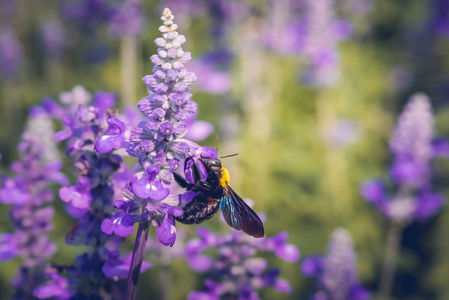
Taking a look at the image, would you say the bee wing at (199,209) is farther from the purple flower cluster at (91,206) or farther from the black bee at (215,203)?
the purple flower cluster at (91,206)

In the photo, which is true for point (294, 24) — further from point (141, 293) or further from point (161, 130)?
point (161, 130)

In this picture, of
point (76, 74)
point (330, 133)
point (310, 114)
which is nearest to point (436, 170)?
point (330, 133)

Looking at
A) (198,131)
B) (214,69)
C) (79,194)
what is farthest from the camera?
(214,69)

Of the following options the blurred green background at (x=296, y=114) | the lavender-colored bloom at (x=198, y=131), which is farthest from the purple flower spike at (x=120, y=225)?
the blurred green background at (x=296, y=114)

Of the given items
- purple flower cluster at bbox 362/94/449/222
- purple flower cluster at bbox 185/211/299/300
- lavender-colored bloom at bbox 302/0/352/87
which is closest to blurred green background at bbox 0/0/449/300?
lavender-colored bloom at bbox 302/0/352/87

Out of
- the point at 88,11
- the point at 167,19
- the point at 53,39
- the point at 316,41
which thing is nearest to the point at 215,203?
the point at 167,19

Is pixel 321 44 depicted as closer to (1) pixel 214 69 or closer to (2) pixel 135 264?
(1) pixel 214 69
